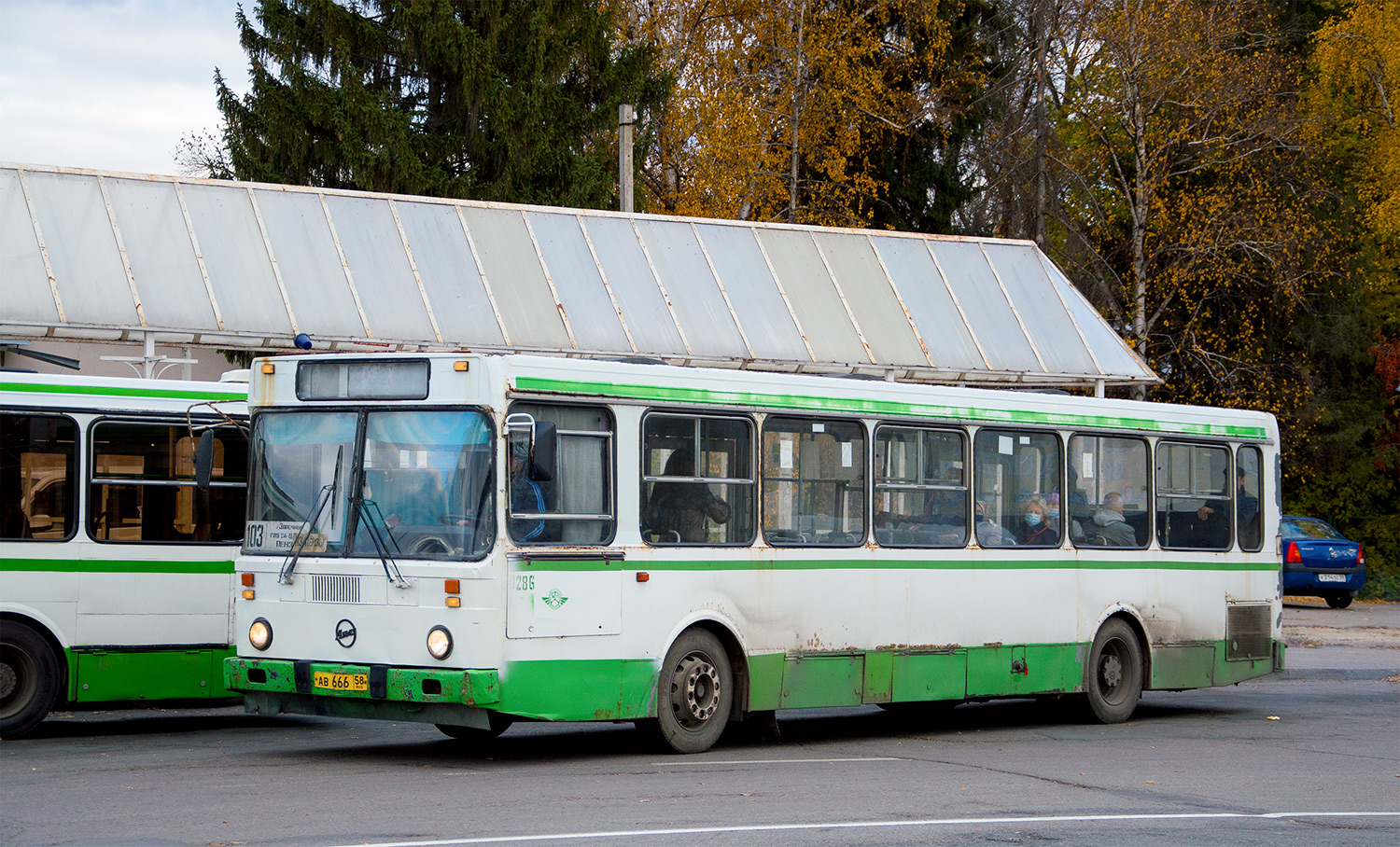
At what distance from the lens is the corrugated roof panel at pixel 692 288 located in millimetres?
21750

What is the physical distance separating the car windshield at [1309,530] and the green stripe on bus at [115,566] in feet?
87.0

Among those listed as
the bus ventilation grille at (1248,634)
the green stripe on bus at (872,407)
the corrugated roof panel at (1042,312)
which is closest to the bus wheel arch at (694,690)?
the green stripe on bus at (872,407)

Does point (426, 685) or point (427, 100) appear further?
point (427, 100)

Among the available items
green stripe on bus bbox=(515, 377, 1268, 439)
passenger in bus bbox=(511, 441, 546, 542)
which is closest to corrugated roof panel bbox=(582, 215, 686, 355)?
green stripe on bus bbox=(515, 377, 1268, 439)

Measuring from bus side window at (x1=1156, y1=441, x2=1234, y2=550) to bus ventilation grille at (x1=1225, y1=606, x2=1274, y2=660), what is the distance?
2.35ft

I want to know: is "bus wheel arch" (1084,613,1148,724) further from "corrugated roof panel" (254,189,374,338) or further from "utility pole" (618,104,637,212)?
"utility pole" (618,104,637,212)

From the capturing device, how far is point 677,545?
1236 centimetres

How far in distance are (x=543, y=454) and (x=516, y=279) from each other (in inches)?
424

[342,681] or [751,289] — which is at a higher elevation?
[751,289]

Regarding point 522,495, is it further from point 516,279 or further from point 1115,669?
point 516,279

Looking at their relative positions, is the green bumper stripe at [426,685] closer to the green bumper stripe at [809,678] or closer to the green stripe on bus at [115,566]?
the green bumper stripe at [809,678]

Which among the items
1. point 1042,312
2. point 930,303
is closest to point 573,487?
point 930,303

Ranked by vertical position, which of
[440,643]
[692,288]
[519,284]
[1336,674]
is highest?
[692,288]

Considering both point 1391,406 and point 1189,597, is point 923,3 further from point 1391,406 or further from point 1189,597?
point 1189,597
